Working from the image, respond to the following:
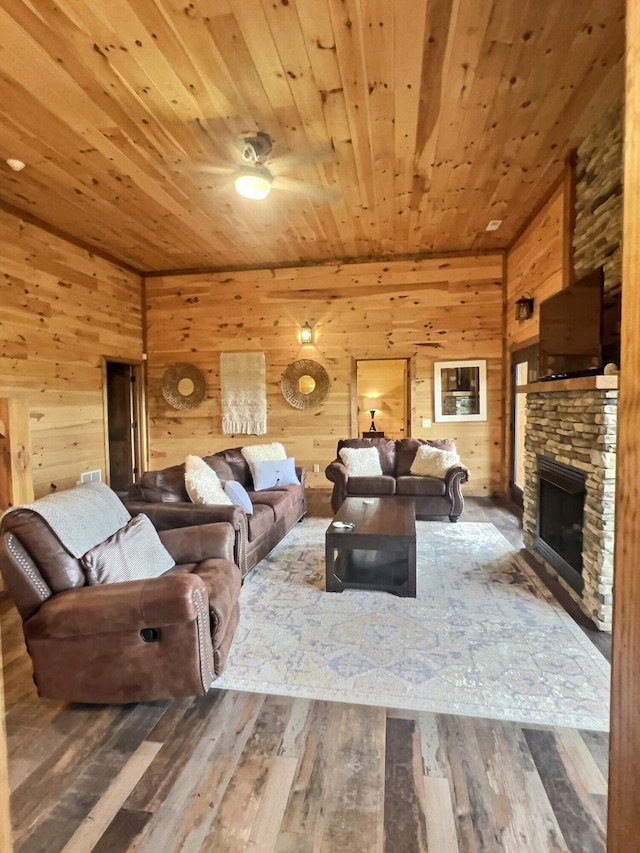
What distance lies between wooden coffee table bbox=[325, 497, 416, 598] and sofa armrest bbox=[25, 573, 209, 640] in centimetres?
139

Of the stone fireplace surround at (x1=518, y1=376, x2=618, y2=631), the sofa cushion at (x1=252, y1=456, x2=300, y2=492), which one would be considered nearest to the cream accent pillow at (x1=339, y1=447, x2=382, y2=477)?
the sofa cushion at (x1=252, y1=456, x2=300, y2=492)

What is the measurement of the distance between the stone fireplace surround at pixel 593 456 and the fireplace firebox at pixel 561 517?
2.8 inches

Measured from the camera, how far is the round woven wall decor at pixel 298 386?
649 cm

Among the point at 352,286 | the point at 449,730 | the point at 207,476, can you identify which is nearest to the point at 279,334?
the point at 352,286

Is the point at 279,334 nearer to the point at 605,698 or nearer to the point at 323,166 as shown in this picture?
the point at 323,166

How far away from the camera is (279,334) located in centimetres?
655

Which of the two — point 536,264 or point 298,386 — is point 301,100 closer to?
point 536,264

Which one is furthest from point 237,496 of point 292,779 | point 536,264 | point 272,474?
point 536,264

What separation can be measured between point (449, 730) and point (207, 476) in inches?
92.1

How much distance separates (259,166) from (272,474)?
2.87 meters

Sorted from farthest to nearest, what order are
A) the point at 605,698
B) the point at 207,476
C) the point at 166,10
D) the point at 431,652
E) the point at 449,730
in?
the point at 207,476 < the point at 431,652 < the point at 166,10 < the point at 605,698 < the point at 449,730

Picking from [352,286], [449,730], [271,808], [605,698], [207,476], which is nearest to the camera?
[271,808]

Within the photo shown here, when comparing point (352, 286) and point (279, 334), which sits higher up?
point (352, 286)

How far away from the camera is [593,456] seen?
2.81 m
